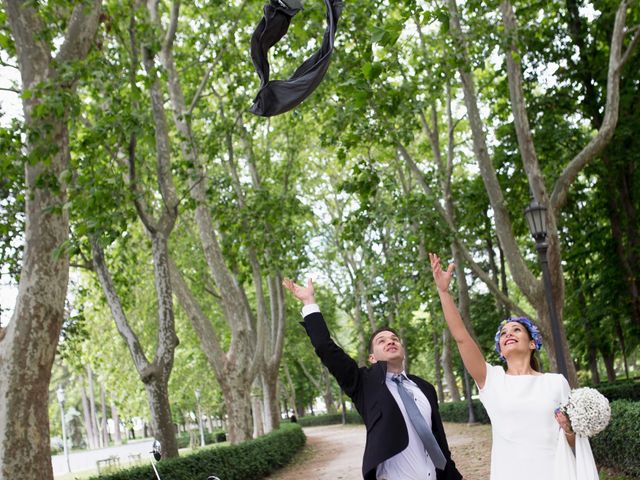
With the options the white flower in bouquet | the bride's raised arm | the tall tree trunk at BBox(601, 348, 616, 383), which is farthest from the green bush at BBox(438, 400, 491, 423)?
the white flower in bouquet

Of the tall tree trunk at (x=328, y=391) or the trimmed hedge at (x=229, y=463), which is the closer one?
the trimmed hedge at (x=229, y=463)

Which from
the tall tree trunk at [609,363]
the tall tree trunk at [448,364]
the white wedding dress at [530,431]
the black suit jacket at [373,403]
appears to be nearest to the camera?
the white wedding dress at [530,431]

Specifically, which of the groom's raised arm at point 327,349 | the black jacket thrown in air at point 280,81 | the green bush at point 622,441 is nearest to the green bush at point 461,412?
the green bush at point 622,441

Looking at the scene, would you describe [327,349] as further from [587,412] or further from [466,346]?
[587,412]

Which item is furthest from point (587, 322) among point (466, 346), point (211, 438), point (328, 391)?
point (211, 438)

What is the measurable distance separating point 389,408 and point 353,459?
55.4 ft

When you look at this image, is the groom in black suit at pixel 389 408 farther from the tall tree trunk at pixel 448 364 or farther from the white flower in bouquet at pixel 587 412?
the tall tree trunk at pixel 448 364

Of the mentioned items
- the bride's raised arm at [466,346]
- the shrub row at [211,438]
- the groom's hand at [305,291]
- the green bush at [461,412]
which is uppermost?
the groom's hand at [305,291]

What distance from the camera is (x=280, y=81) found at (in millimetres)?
3859

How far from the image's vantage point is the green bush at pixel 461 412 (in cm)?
2660

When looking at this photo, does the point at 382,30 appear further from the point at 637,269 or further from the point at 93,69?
the point at 637,269

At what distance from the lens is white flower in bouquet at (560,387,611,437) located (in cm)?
376

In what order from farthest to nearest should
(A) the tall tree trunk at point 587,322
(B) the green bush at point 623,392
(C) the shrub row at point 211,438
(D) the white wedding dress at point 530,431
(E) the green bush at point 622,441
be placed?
(C) the shrub row at point 211,438 → (A) the tall tree trunk at point 587,322 → (B) the green bush at point 623,392 → (E) the green bush at point 622,441 → (D) the white wedding dress at point 530,431

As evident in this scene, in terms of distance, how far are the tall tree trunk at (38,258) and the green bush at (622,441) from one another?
7.16 metres
